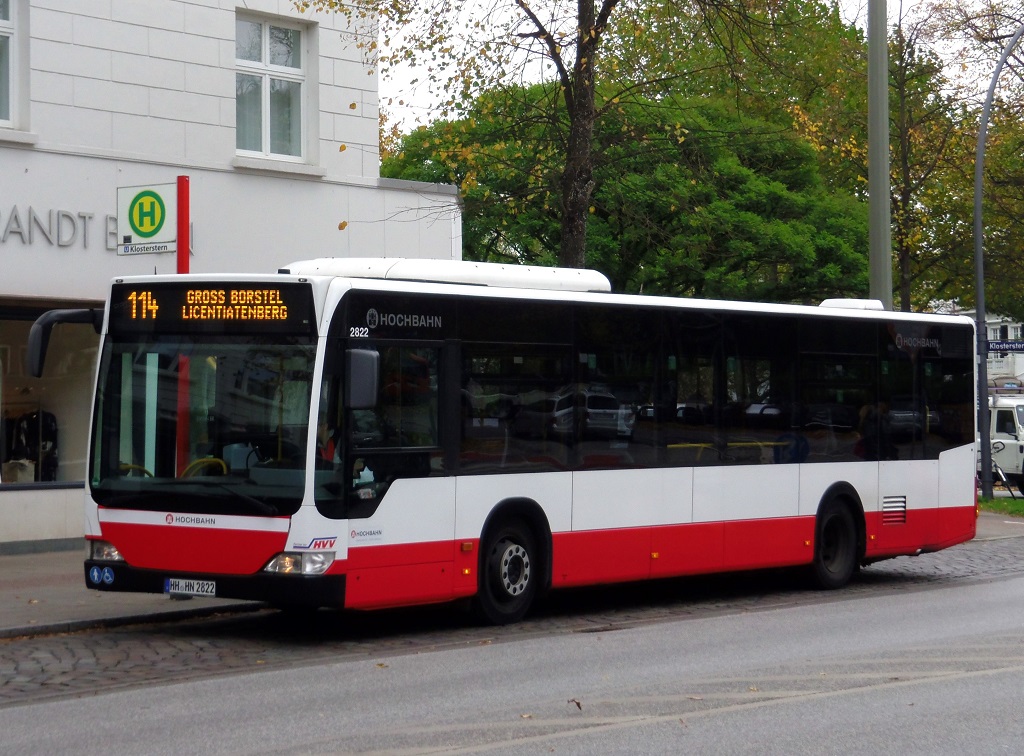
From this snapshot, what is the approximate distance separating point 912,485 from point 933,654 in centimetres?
603

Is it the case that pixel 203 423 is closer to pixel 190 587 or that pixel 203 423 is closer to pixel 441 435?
pixel 190 587

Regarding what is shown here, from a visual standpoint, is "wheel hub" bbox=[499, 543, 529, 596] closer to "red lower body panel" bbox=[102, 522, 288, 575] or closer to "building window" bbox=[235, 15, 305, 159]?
"red lower body panel" bbox=[102, 522, 288, 575]

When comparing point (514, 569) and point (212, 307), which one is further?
point (514, 569)

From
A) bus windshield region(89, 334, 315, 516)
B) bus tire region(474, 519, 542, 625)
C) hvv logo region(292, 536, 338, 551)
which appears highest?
bus windshield region(89, 334, 315, 516)

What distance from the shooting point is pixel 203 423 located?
10.9 m

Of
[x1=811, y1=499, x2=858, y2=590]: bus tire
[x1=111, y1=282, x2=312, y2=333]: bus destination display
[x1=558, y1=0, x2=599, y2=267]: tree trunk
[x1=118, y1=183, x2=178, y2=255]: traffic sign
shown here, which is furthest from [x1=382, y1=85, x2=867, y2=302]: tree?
[x1=111, y1=282, x2=312, y2=333]: bus destination display

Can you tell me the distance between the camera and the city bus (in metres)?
10.7

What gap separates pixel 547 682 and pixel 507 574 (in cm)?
288

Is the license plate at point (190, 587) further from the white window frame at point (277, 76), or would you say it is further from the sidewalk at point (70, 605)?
the white window frame at point (277, 76)

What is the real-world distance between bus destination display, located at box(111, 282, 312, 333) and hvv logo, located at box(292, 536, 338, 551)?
1489 millimetres

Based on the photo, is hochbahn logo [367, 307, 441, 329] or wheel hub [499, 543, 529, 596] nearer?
hochbahn logo [367, 307, 441, 329]

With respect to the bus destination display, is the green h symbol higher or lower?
higher

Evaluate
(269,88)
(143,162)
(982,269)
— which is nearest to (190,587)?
(143,162)

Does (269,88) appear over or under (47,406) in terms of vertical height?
over
